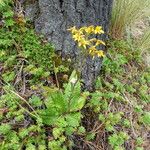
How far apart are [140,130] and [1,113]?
1.16 meters

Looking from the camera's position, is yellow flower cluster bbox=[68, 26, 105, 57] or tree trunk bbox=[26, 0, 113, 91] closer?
yellow flower cluster bbox=[68, 26, 105, 57]

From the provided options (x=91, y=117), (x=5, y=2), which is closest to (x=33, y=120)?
(x=91, y=117)

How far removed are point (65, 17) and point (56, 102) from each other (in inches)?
26.3

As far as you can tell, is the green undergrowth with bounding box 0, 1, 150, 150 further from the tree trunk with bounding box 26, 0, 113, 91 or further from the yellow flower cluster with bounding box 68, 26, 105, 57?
the yellow flower cluster with bounding box 68, 26, 105, 57

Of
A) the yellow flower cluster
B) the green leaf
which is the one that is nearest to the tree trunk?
the yellow flower cluster

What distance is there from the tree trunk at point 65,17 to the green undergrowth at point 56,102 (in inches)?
3.2

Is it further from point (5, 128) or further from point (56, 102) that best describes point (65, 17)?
point (5, 128)

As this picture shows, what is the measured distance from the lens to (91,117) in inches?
110

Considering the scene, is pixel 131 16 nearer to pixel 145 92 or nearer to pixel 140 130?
pixel 145 92

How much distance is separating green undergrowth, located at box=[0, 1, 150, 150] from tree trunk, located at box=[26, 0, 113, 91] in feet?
0.27

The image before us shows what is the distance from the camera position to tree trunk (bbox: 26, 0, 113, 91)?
9.03ft

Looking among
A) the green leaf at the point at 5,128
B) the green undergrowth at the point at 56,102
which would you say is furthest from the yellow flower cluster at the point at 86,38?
the green leaf at the point at 5,128

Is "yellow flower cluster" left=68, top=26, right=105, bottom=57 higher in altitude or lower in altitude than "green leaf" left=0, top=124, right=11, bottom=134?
higher

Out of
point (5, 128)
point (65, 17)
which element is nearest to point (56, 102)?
point (5, 128)
